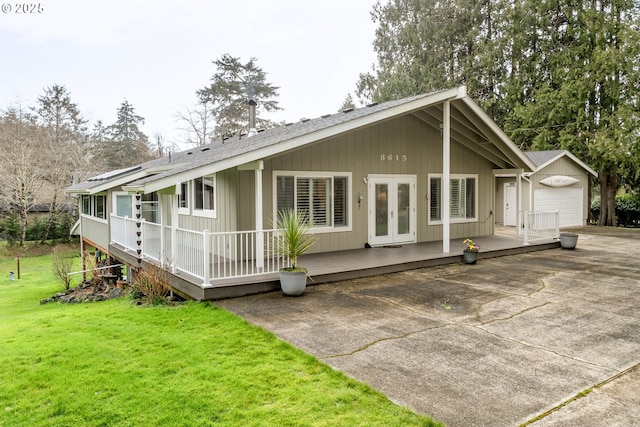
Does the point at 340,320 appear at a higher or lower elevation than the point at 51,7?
lower

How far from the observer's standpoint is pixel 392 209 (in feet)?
37.6

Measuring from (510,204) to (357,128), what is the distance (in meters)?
12.1

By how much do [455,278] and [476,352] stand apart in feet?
12.8

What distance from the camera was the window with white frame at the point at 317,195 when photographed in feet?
32.0

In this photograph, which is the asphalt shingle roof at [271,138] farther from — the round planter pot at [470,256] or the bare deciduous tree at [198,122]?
the bare deciduous tree at [198,122]

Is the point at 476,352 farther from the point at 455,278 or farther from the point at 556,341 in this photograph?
the point at 455,278

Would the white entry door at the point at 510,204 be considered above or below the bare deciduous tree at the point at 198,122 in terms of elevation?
below

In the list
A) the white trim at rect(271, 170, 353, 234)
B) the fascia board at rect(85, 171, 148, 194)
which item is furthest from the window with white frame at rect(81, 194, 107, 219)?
the white trim at rect(271, 170, 353, 234)

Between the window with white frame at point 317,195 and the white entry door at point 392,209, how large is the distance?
85 cm

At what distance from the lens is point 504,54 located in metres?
23.5

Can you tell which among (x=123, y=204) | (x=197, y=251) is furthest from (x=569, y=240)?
(x=123, y=204)

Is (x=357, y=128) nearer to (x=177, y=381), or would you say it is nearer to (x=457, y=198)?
(x=457, y=198)

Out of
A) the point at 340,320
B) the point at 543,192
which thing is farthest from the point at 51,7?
the point at 543,192

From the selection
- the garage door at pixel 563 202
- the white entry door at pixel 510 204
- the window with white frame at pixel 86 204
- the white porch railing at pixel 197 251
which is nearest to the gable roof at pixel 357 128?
the white porch railing at pixel 197 251
